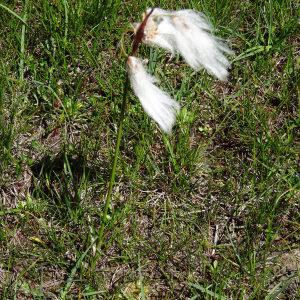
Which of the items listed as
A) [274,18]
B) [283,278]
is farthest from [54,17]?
[283,278]

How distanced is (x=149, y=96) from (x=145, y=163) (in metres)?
0.73

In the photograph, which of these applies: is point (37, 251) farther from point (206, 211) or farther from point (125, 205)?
point (206, 211)

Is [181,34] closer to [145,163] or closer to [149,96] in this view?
[149,96]

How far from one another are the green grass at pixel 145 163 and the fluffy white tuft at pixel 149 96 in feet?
2.04

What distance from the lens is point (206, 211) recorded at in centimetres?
210

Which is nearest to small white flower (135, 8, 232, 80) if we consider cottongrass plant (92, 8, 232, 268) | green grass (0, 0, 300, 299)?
cottongrass plant (92, 8, 232, 268)

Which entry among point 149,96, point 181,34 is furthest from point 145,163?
point 181,34

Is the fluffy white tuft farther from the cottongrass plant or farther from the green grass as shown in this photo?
the green grass

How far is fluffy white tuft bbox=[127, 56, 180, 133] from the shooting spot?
1411mm

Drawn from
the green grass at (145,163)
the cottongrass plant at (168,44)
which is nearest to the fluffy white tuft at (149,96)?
the cottongrass plant at (168,44)

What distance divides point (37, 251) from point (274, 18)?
1.57m

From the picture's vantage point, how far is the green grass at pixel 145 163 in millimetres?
1938

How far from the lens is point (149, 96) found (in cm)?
145

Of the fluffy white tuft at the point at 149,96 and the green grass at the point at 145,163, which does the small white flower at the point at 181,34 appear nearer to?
the fluffy white tuft at the point at 149,96
